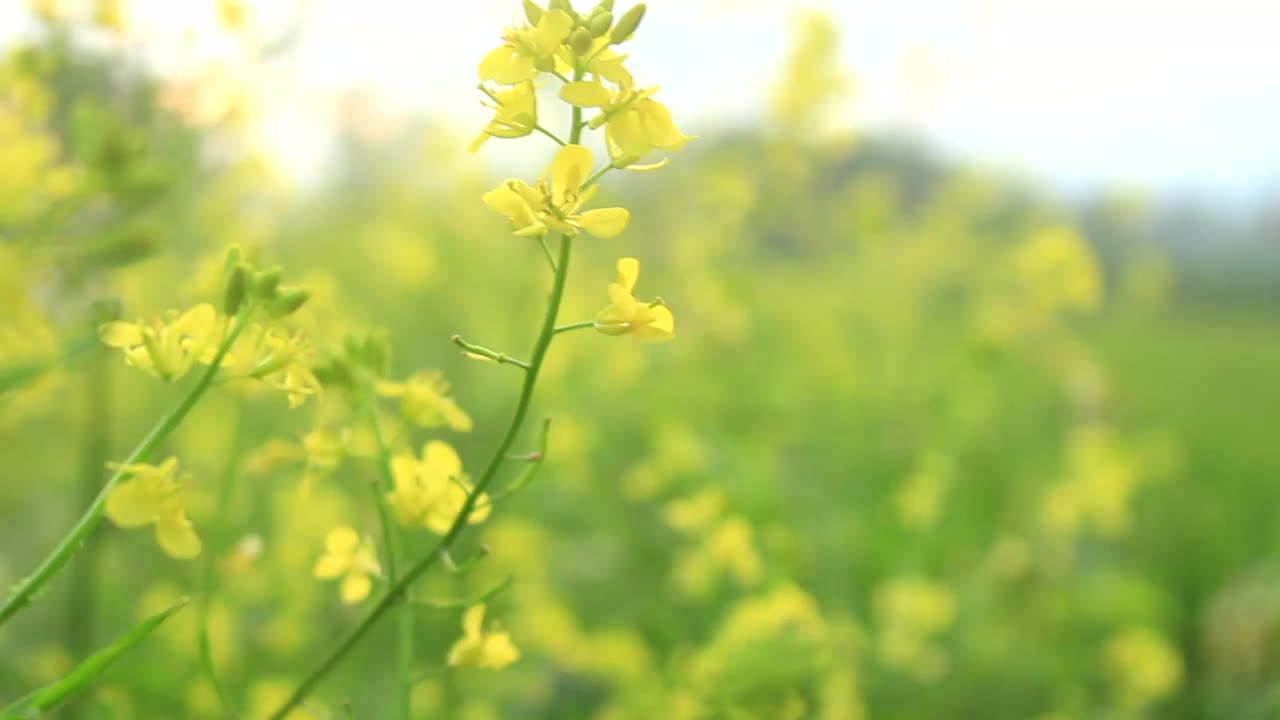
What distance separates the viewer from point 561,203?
66 cm

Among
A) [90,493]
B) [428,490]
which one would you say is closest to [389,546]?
[428,490]

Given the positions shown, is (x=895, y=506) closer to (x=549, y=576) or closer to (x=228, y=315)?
(x=549, y=576)

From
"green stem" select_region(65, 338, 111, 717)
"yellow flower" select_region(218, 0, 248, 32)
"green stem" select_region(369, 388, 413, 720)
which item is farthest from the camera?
"green stem" select_region(65, 338, 111, 717)

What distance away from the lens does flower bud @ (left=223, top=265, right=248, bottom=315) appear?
25.6 inches

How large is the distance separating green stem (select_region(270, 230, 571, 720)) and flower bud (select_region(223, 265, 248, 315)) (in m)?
0.16

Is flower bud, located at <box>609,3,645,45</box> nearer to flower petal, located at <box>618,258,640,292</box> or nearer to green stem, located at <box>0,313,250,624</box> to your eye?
flower petal, located at <box>618,258,640,292</box>

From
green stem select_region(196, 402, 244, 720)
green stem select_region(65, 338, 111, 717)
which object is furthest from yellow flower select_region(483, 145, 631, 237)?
green stem select_region(65, 338, 111, 717)

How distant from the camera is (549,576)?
219 centimetres

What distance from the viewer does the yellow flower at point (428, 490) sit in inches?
30.7

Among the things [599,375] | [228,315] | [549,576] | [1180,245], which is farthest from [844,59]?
[1180,245]

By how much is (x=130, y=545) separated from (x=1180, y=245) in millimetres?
5786

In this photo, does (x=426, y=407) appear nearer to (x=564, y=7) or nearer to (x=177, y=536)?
(x=177, y=536)

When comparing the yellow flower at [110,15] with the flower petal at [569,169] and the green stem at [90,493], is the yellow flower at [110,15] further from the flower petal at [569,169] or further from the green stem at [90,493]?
the flower petal at [569,169]

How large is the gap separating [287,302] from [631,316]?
0.60 ft
